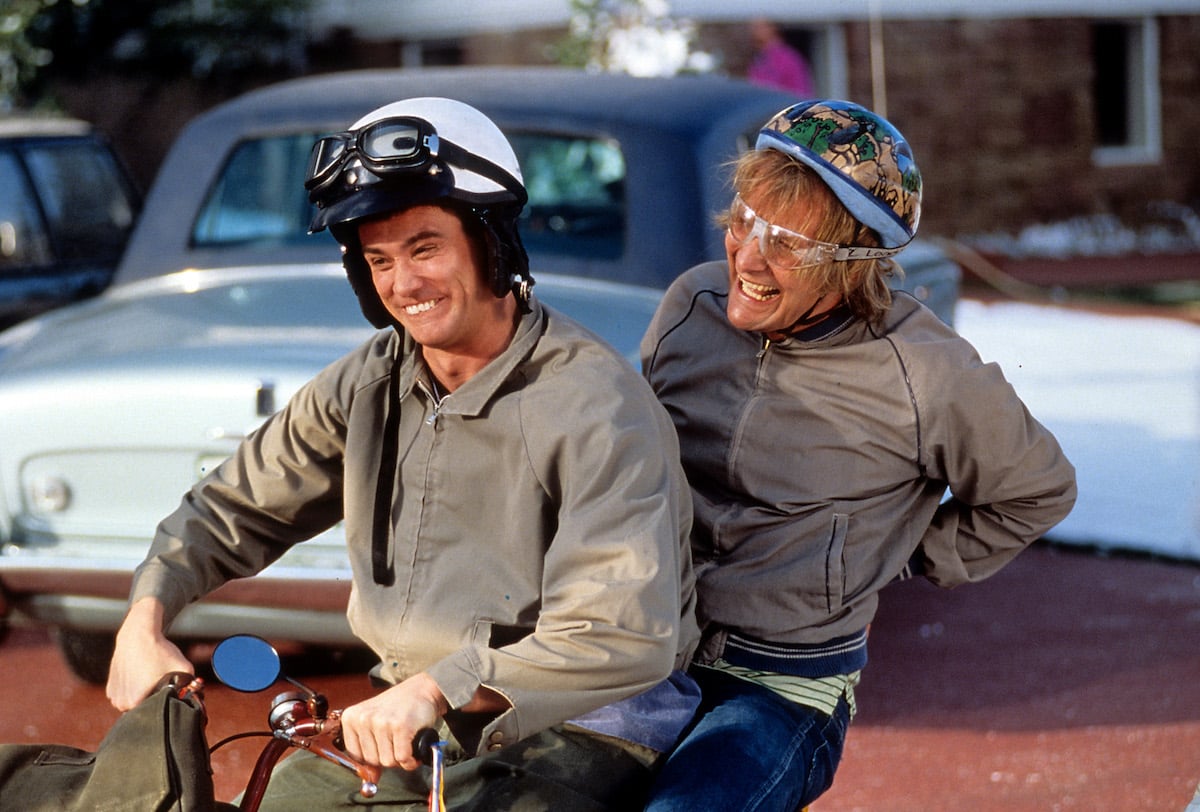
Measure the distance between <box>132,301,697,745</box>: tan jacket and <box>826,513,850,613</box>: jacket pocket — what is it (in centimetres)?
36

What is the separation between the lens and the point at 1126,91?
22422mm

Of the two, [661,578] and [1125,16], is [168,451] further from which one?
[1125,16]

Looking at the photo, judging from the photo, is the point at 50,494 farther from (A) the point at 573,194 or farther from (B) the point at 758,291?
(B) the point at 758,291

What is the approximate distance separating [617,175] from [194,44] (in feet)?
48.3

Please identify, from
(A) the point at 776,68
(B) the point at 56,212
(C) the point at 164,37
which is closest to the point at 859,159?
(B) the point at 56,212

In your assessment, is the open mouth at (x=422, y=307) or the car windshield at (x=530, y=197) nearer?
the open mouth at (x=422, y=307)

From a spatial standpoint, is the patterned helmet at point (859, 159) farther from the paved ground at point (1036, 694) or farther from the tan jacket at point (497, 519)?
the paved ground at point (1036, 694)

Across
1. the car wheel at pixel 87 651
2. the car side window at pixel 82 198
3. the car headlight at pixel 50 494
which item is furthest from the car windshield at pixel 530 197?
the car side window at pixel 82 198

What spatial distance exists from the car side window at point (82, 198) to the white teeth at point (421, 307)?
22.6ft

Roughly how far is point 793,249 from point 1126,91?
68.8 ft

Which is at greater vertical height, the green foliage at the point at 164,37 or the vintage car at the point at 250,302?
the vintage car at the point at 250,302

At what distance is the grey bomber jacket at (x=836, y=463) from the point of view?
2938 mm

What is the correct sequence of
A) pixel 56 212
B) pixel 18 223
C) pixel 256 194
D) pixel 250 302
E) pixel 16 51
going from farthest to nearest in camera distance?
pixel 16 51, pixel 56 212, pixel 18 223, pixel 256 194, pixel 250 302

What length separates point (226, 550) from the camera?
2766 mm
